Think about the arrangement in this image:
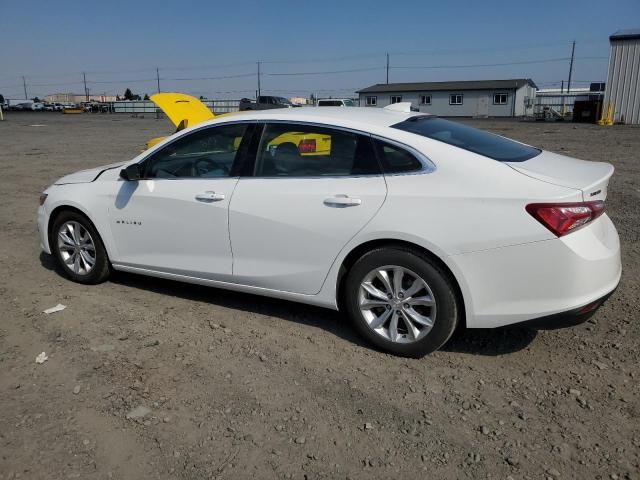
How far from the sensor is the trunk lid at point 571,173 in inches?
130

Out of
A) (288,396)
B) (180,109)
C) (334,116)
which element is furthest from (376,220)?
(180,109)

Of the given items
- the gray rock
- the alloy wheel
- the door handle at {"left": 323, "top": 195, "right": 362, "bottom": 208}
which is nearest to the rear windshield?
the door handle at {"left": 323, "top": 195, "right": 362, "bottom": 208}

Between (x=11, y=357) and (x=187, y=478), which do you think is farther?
(x=11, y=357)

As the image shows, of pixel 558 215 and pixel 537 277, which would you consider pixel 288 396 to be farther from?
pixel 558 215

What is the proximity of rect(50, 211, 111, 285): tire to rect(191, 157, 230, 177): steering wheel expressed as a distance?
117 cm

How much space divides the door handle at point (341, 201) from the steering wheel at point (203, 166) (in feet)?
3.53

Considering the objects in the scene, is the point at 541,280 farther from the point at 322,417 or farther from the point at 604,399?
the point at 322,417

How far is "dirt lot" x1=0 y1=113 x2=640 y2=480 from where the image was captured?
8.88 ft

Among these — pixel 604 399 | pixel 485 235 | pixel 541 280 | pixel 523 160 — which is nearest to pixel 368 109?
pixel 523 160

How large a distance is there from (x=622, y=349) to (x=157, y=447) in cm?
303

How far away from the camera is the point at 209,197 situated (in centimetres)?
Result: 416

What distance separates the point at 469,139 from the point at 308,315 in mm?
1810

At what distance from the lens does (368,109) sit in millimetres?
4520

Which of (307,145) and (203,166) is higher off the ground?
(307,145)
